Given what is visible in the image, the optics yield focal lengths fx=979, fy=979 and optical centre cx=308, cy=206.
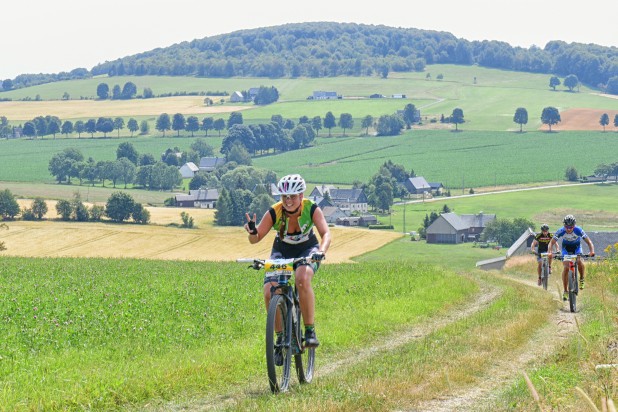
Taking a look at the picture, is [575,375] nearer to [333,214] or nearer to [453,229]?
[453,229]

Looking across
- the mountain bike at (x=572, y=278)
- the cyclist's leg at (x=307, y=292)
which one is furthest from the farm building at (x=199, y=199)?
the cyclist's leg at (x=307, y=292)

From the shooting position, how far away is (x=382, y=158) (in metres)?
173

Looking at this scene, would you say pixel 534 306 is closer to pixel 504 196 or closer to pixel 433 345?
pixel 433 345

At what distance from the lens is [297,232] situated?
12.3 m

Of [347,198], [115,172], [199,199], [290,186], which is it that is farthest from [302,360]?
[115,172]

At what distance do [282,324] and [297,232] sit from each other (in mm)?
1192

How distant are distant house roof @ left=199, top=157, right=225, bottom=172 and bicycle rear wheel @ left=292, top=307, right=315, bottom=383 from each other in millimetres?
158211

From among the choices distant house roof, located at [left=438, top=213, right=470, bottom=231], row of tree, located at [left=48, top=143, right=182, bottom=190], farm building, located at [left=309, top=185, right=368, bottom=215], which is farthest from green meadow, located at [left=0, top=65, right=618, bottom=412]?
row of tree, located at [left=48, top=143, right=182, bottom=190]

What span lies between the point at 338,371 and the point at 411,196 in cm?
12928

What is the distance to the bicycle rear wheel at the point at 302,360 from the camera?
12.1 m

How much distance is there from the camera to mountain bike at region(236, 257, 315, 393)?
37.6ft

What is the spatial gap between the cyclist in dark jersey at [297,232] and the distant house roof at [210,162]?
158426 millimetres

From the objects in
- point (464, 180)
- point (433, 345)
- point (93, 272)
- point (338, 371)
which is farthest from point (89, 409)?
point (464, 180)

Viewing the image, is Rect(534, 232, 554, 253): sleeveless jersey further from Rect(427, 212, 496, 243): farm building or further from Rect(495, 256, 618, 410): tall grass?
Rect(427, 212, 496, 243): farm building
